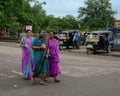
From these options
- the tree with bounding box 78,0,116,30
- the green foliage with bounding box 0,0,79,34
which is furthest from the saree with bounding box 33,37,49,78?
the tree with bounding box 78,0,116,30

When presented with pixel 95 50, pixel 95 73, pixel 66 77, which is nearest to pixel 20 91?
pixel 66 77

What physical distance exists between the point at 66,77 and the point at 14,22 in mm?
44602

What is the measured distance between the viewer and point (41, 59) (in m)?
10.8

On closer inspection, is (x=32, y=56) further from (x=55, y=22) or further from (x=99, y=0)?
(x=99, y=0)

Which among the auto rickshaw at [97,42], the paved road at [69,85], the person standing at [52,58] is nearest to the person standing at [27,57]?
the paved road at [69,85]

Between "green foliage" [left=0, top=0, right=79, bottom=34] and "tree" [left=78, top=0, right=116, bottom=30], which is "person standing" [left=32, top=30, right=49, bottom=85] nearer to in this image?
"green foliage" [left=0, top=0, right=79, bottom=34]

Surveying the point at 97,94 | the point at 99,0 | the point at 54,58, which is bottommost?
the point at 97,94

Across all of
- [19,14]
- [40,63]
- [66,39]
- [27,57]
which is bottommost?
[40,63]

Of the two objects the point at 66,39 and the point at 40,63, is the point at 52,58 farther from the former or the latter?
the point at 66,39

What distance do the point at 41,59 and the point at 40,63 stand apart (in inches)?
4.9

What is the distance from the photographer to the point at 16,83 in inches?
438

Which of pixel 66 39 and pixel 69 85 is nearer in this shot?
pixel 69 85

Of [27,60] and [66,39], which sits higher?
[66,39]

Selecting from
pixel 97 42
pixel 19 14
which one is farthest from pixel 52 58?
pixel 19 14
